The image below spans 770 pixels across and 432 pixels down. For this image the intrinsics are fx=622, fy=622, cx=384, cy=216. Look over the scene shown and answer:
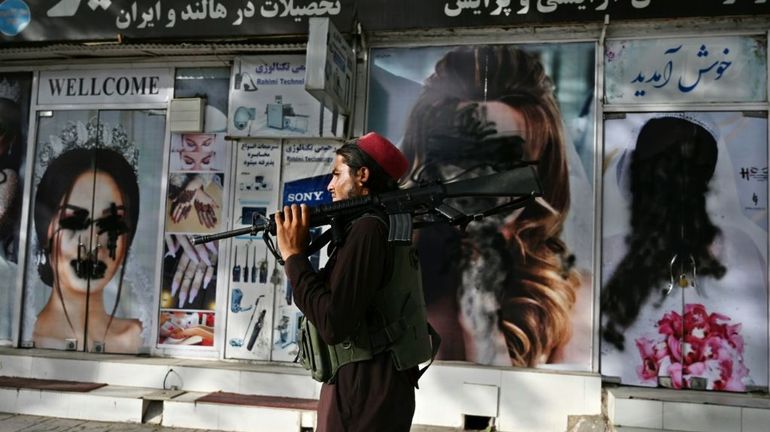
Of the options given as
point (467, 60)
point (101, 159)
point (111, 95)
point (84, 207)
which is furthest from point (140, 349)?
point (467, 60)

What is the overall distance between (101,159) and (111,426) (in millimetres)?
2818

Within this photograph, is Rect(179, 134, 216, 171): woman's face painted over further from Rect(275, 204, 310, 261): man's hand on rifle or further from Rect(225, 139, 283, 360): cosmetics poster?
Rect(275, 204, 310, 261): man's hand on rifle

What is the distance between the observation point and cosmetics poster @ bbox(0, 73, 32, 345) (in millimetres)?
6699

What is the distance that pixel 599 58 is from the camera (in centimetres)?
562

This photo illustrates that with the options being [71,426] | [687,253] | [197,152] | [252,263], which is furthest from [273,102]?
[687,253]

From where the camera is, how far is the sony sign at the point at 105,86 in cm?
652

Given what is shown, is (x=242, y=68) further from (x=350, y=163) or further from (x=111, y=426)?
(x=350, y=163)

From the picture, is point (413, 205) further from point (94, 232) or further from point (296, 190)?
point (94, 232)

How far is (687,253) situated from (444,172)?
222 centimetres

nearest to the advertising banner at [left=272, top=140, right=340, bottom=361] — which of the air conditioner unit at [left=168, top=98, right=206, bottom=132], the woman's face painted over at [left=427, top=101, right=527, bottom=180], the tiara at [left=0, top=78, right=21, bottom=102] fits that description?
the air conditioner unit at [left=168, top=98, right=206, bottom=132]

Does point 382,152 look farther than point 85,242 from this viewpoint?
No

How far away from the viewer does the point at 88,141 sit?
21.9 feet

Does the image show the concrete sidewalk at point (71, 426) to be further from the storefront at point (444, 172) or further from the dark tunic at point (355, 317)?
the dark tunic at point (355, 317)

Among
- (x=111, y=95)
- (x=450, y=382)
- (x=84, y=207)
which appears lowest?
(x=450, y=382)
